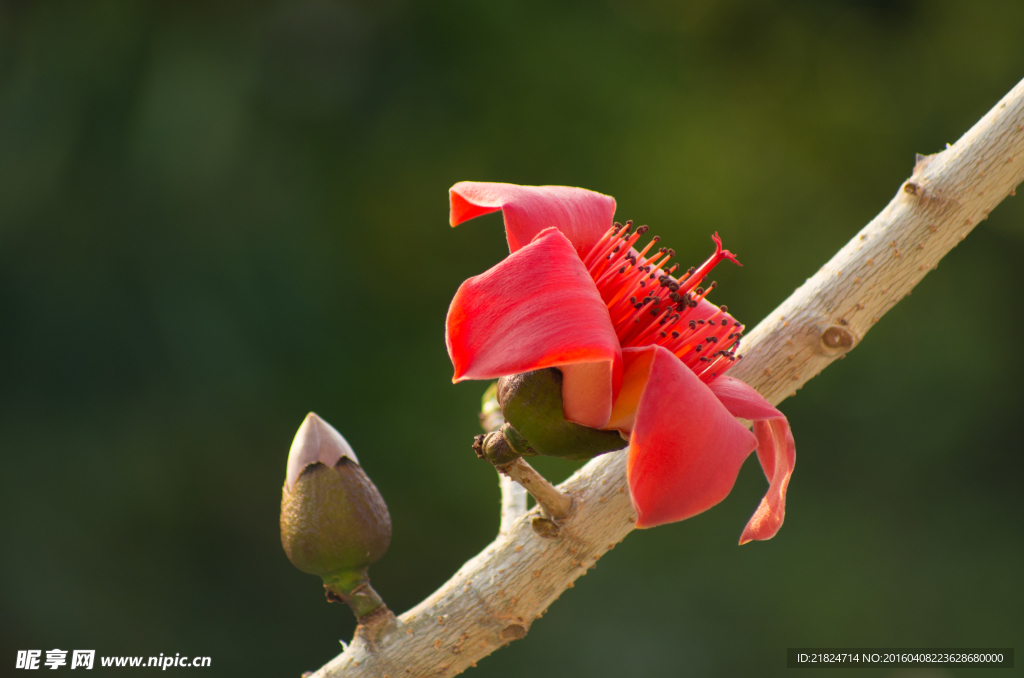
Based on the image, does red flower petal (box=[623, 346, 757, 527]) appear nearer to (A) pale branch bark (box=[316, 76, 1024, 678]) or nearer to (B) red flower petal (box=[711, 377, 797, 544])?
(B) red flower petal (box=[711, 377, 797, 544])

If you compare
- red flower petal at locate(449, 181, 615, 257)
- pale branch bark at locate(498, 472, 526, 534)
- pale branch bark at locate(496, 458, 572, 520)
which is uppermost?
red flower petal at locate(449, 181, 615, 257)

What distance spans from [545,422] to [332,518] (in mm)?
209

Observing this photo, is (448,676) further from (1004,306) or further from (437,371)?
(1004,306)

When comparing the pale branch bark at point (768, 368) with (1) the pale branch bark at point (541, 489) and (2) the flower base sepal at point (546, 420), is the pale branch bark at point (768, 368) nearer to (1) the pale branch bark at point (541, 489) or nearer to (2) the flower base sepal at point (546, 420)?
(1) the pale branch bark at point (541, 489)

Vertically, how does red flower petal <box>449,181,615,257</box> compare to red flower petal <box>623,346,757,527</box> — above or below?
above

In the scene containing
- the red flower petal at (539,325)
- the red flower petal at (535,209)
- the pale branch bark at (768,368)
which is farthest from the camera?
the pale branch bark at (768,368)

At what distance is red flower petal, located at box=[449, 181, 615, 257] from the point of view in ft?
1.52

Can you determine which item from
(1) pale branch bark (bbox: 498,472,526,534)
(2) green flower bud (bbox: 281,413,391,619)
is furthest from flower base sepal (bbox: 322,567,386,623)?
(1) pale branch bark (bbox: 498,472,526,534)

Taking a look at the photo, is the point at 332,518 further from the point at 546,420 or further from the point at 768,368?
the point at 768,368

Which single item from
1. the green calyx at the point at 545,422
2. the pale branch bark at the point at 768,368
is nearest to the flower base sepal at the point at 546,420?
the green calyx at the point at 545,422

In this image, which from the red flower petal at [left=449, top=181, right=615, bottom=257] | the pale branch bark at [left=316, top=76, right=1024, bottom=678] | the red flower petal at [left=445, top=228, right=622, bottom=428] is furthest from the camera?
the pale branch bark at [left=316, top=76, right=1024, bottom=678]

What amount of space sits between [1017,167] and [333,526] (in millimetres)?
600

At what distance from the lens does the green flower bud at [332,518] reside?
21.7 inches

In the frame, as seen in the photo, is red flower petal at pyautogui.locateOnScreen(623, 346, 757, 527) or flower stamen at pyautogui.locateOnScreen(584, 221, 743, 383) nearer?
red flower petal at pyautogui.locateOnScreen(623, 346, 757, 527)
